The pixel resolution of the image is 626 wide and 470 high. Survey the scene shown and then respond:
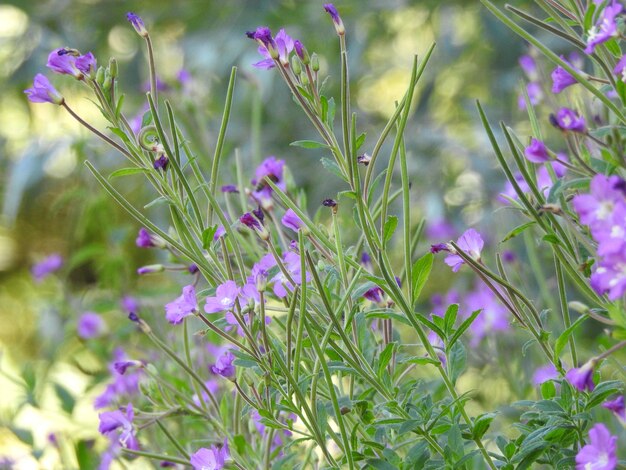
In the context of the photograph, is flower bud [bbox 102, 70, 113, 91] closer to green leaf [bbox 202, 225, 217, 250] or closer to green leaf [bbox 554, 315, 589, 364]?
green leaf [bbox 202, 225, 217, 250]

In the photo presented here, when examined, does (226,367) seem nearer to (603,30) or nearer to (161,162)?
(161,162)

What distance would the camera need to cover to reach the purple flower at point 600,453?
0.37 metres

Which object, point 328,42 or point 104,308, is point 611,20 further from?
point 328,42

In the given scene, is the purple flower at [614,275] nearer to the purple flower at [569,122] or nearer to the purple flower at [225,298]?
the purple flower at [569,122]

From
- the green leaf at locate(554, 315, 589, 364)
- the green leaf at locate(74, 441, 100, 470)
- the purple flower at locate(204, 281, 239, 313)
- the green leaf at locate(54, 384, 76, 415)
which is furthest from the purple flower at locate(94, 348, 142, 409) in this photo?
the green leaf at locate(554, 315, 589, 364)

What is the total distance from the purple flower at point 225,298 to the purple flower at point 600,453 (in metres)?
0.18

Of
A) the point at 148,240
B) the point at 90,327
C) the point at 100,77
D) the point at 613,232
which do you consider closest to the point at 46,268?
the point at 90,327

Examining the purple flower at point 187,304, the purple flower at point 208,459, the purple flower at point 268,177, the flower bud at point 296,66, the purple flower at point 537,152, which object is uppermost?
the flower bud at point 296,66

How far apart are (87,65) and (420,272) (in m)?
0.22

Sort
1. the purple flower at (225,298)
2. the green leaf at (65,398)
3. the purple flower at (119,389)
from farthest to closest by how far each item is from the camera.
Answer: the green leaf at (65,398) → the purple flower at (119,389) → the purple flower at (225,298)

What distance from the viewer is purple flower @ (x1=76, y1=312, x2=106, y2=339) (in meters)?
1.01

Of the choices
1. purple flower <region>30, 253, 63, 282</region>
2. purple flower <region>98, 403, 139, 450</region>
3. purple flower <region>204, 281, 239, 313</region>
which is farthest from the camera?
purple flower <region>30, 253, 63, 282</region>

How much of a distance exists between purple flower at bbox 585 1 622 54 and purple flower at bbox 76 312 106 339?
73 centimetres

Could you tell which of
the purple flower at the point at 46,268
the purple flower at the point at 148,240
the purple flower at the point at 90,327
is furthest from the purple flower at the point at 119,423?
the purple flower at the point at 46,268
